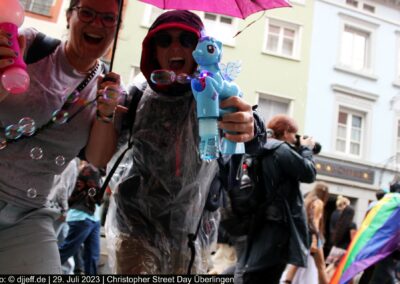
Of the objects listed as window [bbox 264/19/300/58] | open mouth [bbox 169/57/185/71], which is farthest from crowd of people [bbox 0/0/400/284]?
window [bbox 264/19/300/58]

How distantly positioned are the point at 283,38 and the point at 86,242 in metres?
8.65

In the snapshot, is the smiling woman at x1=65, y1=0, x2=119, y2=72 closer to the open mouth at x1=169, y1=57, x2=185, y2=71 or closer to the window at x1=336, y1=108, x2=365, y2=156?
the open mouth at x1=169, y1=57, x2=185, y2=71

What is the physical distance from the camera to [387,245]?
3100 millimetres

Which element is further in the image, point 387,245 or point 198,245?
point 387,245

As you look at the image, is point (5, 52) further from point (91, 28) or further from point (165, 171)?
point (165, 171)

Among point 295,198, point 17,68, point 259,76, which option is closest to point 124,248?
point 17,68

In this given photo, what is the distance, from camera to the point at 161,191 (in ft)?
4.33

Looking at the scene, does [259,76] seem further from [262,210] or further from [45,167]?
[45,167]

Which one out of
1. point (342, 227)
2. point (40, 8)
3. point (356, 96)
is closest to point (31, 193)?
point (342, 227)

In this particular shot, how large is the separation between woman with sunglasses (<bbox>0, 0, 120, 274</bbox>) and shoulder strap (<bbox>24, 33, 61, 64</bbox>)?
13 mm

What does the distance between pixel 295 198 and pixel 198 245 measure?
4.29 feet

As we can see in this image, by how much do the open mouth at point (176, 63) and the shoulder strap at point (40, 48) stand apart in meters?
0.44

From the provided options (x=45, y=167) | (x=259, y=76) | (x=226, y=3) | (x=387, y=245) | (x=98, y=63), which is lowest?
(x=387, y=245)

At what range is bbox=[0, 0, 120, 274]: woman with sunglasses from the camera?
1.33 m
